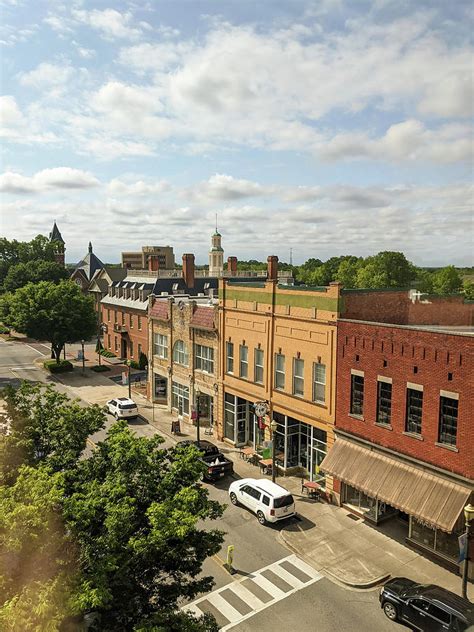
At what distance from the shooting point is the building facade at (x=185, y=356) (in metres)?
34.7

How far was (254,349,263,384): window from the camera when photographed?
2995 cm

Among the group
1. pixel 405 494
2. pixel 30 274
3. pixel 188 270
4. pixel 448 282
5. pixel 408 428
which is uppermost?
pixel 188 270

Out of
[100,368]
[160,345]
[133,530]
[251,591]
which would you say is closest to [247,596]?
[251,591]

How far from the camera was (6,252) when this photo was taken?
122 meters

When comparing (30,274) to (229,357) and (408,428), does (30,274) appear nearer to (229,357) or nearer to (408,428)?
(229,357)

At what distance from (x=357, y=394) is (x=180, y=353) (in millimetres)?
18429

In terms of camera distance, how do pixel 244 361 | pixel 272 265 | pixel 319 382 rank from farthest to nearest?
pixel 272 265
pixel 244 361
pixel 319 382

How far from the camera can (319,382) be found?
25750 mm

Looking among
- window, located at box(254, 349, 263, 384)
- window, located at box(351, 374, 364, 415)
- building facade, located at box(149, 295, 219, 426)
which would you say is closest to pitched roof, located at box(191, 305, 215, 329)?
building facade, located at box(149, 295, 219, 426)

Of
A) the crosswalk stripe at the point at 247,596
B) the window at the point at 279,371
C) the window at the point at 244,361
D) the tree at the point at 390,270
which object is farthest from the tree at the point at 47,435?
the tree at the point at 390,270

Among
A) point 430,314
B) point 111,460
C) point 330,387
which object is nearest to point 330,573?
point 330,387

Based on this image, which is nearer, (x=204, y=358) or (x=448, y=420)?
(x=448, y=420)

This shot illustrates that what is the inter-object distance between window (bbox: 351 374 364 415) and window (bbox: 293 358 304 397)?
3804 mm

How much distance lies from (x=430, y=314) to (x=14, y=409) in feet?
79.6
